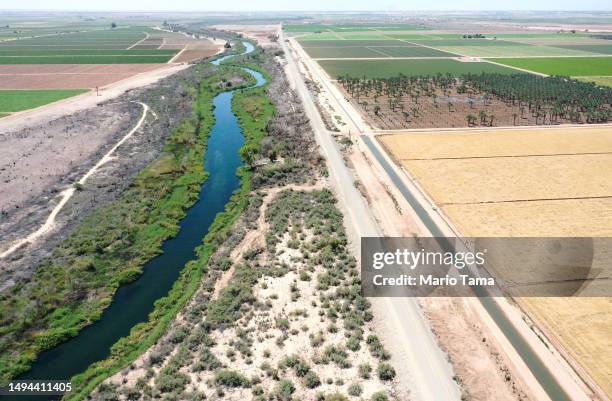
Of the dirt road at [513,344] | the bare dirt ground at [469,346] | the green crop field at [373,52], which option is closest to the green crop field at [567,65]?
the green crop field at [373,52]

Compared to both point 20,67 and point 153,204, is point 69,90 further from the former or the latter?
point 153,204

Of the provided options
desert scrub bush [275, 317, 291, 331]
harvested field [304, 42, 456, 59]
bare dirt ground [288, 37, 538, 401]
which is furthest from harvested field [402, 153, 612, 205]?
harvested field [304, 42, 456, 59]

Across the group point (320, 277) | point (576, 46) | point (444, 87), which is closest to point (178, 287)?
point (320, 277)

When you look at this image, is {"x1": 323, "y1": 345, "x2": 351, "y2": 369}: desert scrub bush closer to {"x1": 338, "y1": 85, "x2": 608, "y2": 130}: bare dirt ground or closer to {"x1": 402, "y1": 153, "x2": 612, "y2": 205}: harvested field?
{"x1": 402, "y1": 153, "x2": 612, "y2": 205}: harvested field

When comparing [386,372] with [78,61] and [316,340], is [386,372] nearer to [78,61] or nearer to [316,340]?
[316,340]

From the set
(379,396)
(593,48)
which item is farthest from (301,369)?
(593,48)

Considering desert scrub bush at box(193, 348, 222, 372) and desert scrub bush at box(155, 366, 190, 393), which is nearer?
desert scrub bush at box(155, 366, 190, 393)
